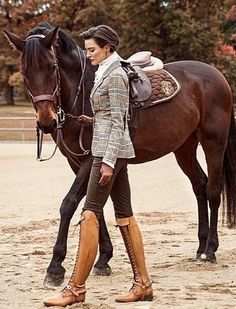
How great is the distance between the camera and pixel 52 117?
183 inches

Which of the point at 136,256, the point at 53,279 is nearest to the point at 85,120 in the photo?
the point at 136,256

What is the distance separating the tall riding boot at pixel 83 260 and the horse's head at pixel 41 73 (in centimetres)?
80

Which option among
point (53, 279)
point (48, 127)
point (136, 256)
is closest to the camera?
point (136, 256)

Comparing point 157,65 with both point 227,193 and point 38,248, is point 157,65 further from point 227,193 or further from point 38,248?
point 38,248

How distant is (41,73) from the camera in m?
4.67

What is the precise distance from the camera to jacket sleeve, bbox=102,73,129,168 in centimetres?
411

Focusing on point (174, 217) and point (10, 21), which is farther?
point (10, 21)

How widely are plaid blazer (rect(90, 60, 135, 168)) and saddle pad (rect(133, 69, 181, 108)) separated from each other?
1.02m

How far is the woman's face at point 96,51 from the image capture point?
4.20 m

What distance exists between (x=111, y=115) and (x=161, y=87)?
1448mm

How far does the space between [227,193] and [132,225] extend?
2.17 m

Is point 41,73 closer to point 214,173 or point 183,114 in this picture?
point 183,114

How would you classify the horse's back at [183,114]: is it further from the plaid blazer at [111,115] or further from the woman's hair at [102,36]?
the woman's hair at [102,36]

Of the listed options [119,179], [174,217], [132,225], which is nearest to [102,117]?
[119,179]
